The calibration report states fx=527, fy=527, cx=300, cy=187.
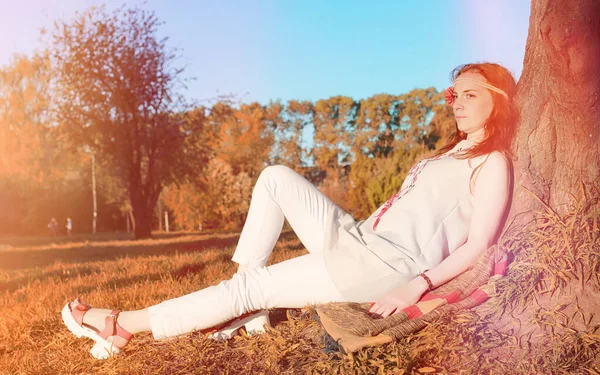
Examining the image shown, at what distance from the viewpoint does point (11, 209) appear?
26.0 metres

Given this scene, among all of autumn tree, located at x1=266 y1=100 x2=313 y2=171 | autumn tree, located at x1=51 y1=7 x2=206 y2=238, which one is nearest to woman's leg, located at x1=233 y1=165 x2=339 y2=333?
autumn tree, located at x1=51 y1=7 x2=206 y2=238

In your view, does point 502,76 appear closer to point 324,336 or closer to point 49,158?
point 324,336

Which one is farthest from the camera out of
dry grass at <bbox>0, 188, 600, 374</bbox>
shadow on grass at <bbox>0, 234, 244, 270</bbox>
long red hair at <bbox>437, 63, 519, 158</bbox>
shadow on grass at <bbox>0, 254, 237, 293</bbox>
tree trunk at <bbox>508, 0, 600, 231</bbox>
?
shadow on grass at <bbox>0, 234, 244, 270</bbox>

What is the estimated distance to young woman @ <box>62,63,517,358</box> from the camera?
2.36 m

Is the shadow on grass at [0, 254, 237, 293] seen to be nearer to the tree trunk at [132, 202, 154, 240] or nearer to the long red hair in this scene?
the long red hair

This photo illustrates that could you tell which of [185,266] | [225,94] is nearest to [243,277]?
[185,266]

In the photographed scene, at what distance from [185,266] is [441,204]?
3962 mm

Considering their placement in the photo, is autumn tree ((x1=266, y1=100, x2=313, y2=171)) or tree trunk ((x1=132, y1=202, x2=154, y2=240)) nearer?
tree trunk ((x1=132, y1=202, x2=154, y2=240))

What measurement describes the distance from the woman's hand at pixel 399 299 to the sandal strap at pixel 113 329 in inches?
50.7

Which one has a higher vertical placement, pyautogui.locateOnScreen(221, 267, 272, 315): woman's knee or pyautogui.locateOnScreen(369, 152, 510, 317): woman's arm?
pyautogui.locateOnScreen(369, 152, 510, 317): woman's arm

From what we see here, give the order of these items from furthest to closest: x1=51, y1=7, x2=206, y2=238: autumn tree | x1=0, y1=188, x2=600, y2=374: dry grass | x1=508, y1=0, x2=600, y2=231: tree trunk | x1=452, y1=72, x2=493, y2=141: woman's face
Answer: x1=51, y1=7, x2=206, y2=238: autumn tree, x1=452, y1=72, x2=493, y2=141: woman's face, x1=508, y1=0, x2=600, y2=231: tree trunk, x1=0, y1=188, x2=600, y2=374: dry grass

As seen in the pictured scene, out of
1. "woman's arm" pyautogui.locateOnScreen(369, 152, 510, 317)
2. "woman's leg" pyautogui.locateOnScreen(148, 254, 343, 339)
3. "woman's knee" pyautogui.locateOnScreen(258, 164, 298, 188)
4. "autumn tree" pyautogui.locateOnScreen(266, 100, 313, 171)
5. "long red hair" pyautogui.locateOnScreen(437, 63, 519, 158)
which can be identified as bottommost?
"woman's leg" pyautogui.locateOnScreen(148, 254, 343, 339)

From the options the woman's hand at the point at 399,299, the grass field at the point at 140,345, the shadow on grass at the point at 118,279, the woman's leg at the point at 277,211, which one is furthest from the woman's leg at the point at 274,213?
the shadow on grass at the point at 118,279

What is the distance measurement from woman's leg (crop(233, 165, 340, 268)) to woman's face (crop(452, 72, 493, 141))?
0.81 meters
